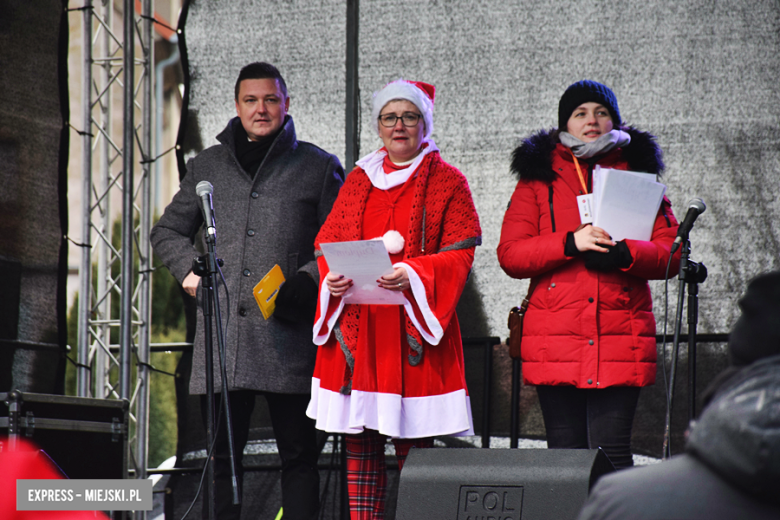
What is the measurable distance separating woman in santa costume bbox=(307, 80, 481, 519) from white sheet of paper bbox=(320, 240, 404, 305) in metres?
0.03

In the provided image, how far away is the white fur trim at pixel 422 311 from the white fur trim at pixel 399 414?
7.4 inches

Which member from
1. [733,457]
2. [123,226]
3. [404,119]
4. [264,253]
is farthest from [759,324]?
[123,226]

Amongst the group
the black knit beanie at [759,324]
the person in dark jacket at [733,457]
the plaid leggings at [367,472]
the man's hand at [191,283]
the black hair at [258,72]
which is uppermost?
the black hair at [258,72]

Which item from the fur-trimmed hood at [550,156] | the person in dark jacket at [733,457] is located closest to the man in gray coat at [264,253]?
the fur-trimmed hood at [550,156]

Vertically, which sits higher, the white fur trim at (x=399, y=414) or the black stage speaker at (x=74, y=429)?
the white fur trim at (x=399, y=414)

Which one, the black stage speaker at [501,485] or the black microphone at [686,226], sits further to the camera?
the black microphone at [686,226]

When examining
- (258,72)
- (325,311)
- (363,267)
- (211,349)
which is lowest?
(211,349)

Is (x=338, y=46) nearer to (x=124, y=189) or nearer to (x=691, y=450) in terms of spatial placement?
(x=124, y=189)

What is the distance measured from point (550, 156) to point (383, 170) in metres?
0.57

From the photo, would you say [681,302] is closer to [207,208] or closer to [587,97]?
[587,97]

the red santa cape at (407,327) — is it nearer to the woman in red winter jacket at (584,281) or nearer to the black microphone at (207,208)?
the woman in red winter jacket at (584,281)

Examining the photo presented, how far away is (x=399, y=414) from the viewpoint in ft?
7.93

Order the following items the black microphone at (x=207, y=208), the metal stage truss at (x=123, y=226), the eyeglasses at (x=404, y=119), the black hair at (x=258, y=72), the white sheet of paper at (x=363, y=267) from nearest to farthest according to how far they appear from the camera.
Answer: the white sheet of paper at (x=363, y=267)
the black microphone at (x=207, y=208)
the eyeglasses at (x=404, y=119)
the black hair at (x=258, y=72)
the metal stage truss at (x=123, y=226)

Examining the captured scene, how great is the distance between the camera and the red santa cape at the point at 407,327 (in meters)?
2.44
